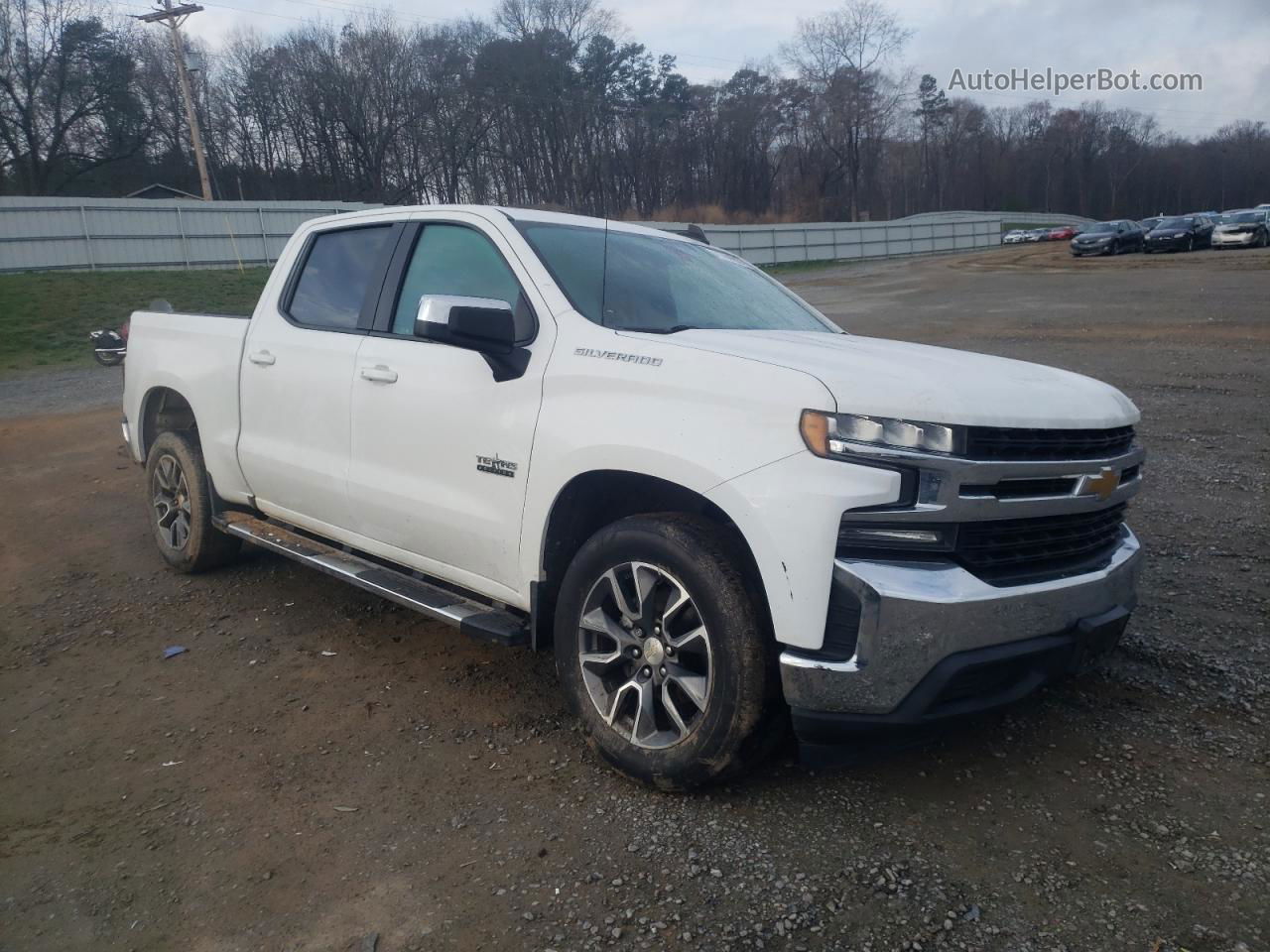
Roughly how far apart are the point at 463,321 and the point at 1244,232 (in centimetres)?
4087

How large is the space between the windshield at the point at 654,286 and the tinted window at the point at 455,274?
168mm

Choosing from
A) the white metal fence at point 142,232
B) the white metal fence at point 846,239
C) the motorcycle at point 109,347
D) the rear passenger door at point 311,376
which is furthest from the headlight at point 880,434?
the white metal fence at point 846,239

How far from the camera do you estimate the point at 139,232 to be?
1130 inches

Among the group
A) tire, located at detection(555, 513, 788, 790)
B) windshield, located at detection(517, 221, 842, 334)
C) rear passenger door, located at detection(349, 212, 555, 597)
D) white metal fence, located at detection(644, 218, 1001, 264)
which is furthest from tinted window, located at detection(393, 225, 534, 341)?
white metal fence, located at detection(644, 218, 1001, 264)

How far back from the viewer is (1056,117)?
99.1 metres

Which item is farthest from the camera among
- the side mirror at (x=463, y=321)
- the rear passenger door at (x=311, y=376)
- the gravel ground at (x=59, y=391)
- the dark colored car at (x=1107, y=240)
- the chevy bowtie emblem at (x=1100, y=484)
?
the dark colored car at (x=1107, y=240)

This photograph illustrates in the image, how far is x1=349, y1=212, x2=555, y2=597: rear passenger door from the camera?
3.52 m

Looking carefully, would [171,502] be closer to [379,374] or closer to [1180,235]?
[379,374]

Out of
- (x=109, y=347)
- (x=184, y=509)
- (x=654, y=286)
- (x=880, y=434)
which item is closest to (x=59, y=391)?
(x=109, y=347)

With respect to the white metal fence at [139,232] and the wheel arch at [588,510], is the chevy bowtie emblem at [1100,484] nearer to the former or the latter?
the wheel arch at [588,510]

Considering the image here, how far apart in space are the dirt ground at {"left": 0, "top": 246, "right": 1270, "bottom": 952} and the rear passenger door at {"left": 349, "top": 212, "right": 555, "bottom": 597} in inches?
27.5

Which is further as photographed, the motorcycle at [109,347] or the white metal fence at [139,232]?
the white metal fence at [139,232]

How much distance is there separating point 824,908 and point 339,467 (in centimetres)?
272

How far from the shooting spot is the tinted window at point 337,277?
14.6ft
